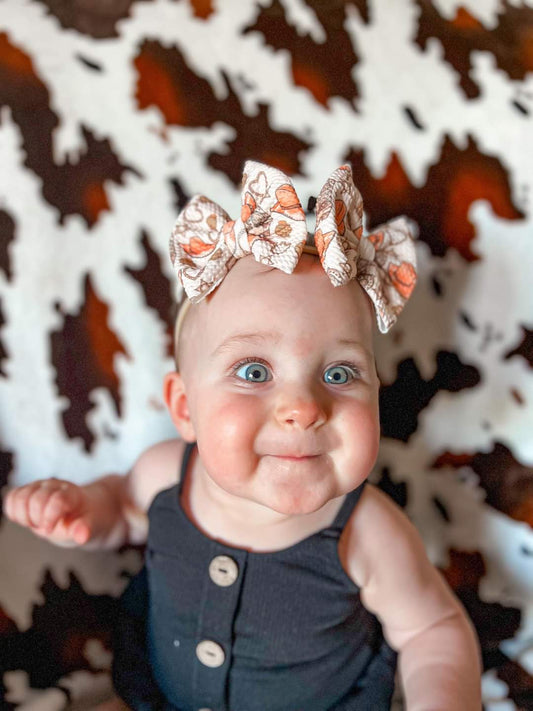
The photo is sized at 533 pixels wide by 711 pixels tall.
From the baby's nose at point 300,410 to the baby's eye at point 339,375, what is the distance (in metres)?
0.05

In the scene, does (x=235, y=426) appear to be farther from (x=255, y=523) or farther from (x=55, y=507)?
(x=55, y=507)

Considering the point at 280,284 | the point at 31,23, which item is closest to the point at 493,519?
the point at 280,284

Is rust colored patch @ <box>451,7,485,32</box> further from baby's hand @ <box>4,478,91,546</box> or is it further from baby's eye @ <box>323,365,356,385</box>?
baby's hand @ <box>4,478,91,546</box>

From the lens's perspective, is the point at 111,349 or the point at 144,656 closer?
the point at 144,656

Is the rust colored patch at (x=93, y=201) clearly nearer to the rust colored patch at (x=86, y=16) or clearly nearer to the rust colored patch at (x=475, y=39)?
the rust colored patch at (x=86, y=16)

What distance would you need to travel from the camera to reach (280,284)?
90cm

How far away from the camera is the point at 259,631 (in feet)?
3.36

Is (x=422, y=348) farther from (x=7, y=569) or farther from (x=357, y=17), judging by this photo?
(x=7, y=569)

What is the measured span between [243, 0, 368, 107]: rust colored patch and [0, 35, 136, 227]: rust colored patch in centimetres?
34

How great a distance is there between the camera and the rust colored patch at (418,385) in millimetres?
1285

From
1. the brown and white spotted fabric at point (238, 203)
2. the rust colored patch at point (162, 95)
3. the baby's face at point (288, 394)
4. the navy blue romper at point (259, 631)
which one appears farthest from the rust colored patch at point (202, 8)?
the navy blue romper at point (259, 631)

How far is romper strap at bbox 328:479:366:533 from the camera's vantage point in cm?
104

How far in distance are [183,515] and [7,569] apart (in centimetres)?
Result: 31

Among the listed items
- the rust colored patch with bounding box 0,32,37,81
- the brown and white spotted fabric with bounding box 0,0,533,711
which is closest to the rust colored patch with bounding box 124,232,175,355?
the brown and white spotted fabric with bounding box 0,0,533,711
